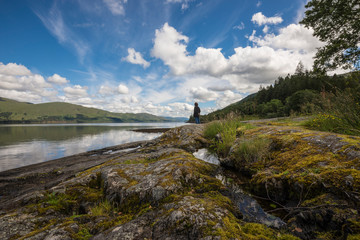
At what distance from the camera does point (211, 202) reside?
2.81 meters

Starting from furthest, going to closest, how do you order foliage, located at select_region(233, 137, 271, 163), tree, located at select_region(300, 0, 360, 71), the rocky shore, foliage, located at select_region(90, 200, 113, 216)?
tree, located at select_region(300, 0, 360, 71)
foliage, located at select_region(233, 137, 271, 163)
foliage, located at select_region(90, 200, 113, 216)
the rocky shore

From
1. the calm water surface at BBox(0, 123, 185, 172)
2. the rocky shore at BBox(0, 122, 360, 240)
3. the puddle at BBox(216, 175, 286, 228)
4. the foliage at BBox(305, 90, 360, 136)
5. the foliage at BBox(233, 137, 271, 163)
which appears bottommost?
the calm water surface at BBox(0, 123, 185, 172)

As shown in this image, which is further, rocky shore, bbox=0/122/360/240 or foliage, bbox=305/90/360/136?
foliage, bbox=305/90/360/136

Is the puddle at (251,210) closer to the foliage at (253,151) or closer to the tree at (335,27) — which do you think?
the foliage at (253,151)

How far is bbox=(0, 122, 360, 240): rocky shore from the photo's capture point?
7.14 ft

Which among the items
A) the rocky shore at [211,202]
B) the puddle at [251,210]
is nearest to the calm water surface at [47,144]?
the rocky shore at [211,202]

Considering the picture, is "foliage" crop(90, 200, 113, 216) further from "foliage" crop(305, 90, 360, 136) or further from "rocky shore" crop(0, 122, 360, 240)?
"foliage" crop(305, 90, 360, 136)

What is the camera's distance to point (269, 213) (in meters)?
2.98

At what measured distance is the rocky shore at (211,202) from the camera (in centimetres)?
218

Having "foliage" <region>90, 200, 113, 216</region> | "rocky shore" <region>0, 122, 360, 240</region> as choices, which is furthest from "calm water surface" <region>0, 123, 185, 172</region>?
"foliage" <region>90, 200, 113, 216</region>

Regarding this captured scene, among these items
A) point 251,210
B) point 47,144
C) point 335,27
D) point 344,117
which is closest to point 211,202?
point 251,210

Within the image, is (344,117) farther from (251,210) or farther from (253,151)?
(251,210)

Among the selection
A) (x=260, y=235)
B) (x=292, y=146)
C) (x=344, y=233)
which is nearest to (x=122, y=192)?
(x=260, y=235)

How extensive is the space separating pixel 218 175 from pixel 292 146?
→ 263cm
